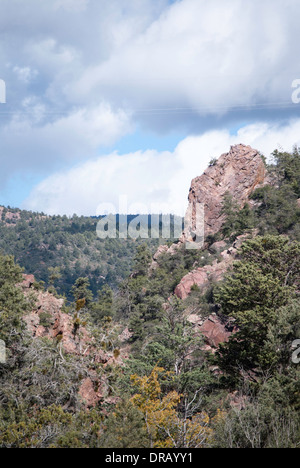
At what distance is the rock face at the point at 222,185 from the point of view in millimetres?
58125

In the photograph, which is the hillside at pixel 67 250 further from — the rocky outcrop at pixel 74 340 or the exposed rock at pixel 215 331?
the rocky outcrop at pixel 74 340

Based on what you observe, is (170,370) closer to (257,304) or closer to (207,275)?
(257,304)

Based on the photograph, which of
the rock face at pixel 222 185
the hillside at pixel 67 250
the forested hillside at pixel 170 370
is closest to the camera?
the forested hillside at pixel 170 370

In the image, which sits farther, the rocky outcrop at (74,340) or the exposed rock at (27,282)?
the exposed rock at (27,282)

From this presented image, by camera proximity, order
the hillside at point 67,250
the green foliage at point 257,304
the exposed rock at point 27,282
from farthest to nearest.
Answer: the hillside at point 67,250
the exposed rock at point 27,282
the green foliage at point 257,304

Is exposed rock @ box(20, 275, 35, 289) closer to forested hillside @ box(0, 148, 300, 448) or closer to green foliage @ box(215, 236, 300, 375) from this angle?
forested hillside @ box(0, 148, 300, 448)

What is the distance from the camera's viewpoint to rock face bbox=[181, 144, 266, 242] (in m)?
58.1

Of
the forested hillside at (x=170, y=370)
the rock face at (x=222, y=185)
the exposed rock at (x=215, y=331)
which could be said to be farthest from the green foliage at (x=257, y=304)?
the rock face at (x=222, y=185)

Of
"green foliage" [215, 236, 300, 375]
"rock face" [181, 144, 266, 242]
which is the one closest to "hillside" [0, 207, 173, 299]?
"rock face" [181, 144, 266, 242]

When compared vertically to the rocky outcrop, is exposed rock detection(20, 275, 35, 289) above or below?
above

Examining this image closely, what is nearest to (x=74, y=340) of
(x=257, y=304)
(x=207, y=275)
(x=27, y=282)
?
(x=257, y=304)

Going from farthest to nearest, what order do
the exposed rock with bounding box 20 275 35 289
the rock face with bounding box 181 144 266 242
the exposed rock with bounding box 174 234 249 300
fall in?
the rock face with bounding box 181 144 266 242 → the exposed rock with bounding box 174 234 249 300 → the exposed rock with bounding box 20 275 35 289

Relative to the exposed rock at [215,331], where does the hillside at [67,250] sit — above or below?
above
